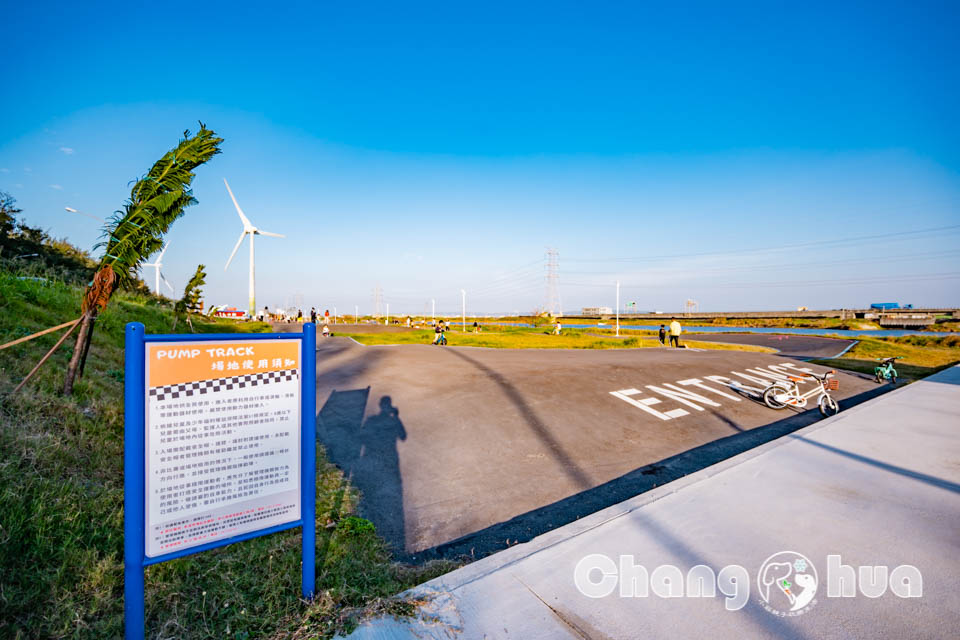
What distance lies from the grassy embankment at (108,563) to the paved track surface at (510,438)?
106 centimetres

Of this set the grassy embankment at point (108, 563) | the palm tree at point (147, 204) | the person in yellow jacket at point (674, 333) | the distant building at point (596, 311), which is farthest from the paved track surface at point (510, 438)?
the distant building at point (596, 311)

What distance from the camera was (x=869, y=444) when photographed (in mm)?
6637

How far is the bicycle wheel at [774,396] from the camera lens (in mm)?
12133

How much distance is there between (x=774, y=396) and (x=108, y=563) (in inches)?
579

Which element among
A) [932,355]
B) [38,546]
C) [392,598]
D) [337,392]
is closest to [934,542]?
[392,598]

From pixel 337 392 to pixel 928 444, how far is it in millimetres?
12624

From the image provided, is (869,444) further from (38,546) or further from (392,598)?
(38,546)

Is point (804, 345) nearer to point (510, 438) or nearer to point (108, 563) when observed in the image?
point (510, 438)

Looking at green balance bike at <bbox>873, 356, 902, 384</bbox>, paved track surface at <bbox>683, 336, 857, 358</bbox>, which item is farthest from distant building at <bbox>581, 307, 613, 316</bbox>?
green balance bike at <bbox>873, 356, 902, 384</bbox>

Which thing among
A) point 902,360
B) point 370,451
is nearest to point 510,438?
point 370,451

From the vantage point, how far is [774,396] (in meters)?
12.2

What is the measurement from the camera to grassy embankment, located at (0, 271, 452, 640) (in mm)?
2836

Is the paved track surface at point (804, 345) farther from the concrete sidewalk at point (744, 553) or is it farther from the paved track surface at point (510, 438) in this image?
the concrete sidewalk at point (744, 553)

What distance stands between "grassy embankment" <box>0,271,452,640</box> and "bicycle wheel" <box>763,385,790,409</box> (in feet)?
39.8
